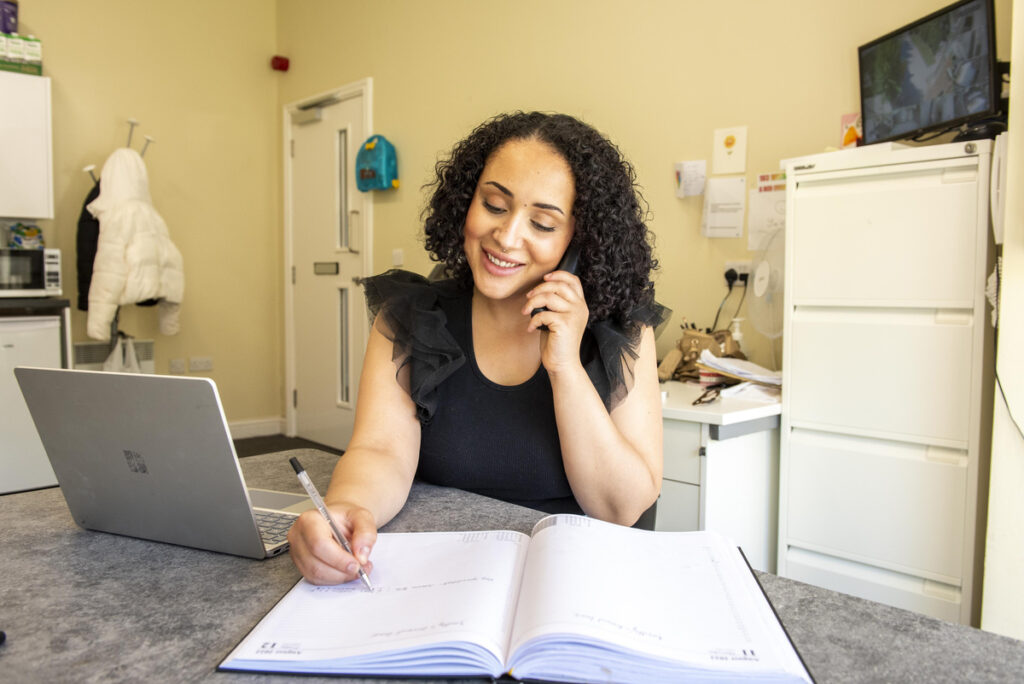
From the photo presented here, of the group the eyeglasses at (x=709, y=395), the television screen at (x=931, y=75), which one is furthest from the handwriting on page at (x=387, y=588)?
the television screen at (x=931, y=75)

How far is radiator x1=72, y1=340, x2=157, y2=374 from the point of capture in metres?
4.07

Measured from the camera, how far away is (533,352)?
1.28 m

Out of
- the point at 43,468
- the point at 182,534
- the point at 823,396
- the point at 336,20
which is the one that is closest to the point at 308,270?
the point at 336,20

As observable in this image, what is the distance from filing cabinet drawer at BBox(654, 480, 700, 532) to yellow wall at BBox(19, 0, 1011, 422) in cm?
79

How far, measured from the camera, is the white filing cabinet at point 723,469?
193cm

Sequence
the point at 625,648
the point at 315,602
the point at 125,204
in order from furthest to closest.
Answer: the point at 125,204
the point at 315,602
the point at 625,648

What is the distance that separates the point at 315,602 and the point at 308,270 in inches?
166

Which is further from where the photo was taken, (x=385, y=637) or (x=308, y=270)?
(x=308, y=270)

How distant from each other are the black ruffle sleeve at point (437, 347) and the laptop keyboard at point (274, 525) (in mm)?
312

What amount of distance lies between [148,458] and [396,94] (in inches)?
140

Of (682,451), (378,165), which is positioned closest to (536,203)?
(682,451)

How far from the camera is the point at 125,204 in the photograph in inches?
147

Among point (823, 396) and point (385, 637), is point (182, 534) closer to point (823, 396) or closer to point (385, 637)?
point (385, 637)

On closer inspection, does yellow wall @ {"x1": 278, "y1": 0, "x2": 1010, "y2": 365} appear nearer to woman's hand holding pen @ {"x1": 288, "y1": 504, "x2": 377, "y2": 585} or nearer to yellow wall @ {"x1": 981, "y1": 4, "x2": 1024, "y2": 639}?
yellow wall @ {"x1": 981, "y1": 4, "x2": 1024, "y2": 639}
